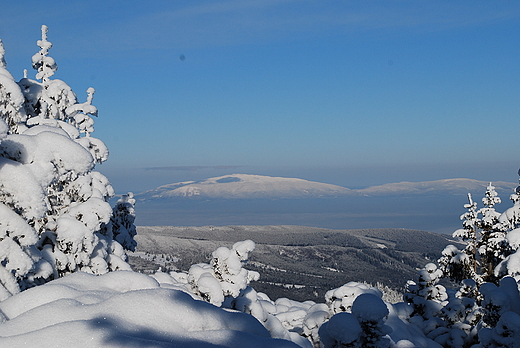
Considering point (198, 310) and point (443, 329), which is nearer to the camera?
point (198, 310)

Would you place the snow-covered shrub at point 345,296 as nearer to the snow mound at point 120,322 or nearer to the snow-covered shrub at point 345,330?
the snow-covered shrub at point 345,330

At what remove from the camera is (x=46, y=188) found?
9086 millimetres

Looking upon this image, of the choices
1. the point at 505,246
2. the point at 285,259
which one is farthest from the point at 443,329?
the point at 285,259

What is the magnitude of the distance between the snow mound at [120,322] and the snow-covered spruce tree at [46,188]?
12.8 feet

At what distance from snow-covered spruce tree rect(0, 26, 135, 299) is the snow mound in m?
3.90

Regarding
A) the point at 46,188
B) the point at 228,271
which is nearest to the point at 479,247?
the point at 228,271

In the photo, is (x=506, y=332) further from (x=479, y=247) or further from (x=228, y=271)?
(x=479, y=247)

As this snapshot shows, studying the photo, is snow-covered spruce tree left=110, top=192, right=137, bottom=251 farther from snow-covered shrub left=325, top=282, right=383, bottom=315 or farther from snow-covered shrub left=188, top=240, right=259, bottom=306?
snow-covered shrub left=325, top=282, right=383, bottom=315

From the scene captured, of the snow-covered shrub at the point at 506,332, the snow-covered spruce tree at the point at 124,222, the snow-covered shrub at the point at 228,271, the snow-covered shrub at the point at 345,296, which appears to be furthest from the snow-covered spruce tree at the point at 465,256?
the snow-covered spruce tree at the point at 124,222

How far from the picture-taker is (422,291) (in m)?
18.4

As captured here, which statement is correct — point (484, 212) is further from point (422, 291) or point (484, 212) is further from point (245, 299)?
point (245, 299)

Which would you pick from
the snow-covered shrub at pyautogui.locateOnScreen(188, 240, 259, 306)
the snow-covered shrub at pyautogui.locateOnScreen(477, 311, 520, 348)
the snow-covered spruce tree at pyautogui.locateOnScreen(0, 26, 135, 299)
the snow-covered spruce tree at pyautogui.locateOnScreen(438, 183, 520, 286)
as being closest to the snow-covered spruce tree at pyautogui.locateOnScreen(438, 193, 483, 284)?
the snow-covered spruce tree at pyautogui.locateOnScreen(438, 183, 520, 286)

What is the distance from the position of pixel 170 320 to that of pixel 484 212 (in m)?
20.7

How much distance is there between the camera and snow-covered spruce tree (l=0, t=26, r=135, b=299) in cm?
839
